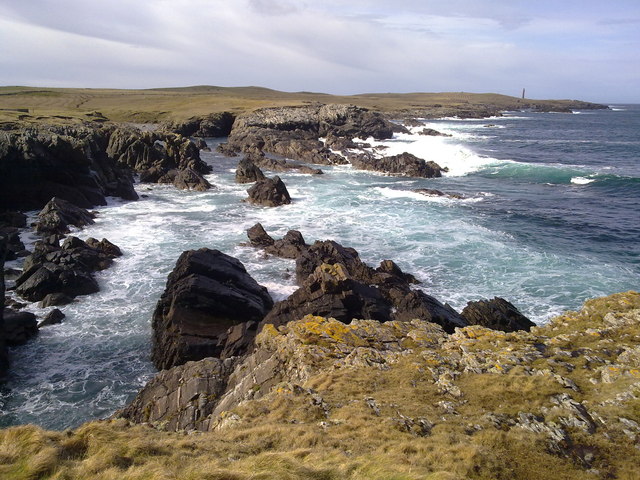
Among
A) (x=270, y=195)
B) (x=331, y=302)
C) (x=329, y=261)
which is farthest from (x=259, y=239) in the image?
(x=331, y=302)

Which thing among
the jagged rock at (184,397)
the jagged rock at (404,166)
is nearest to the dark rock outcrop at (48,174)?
the jagged rock at (184,397)

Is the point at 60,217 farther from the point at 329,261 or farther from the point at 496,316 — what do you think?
the point at 496,316

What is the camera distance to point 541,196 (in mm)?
44750

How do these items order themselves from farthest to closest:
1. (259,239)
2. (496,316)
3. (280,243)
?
(259,239), (280,243), (496,316)

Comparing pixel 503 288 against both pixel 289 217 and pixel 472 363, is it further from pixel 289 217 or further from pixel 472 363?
pixel 289 217

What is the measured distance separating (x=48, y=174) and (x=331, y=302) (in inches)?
1320

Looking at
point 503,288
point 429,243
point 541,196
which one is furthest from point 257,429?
point 541,196

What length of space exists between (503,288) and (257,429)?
1890 centimetres

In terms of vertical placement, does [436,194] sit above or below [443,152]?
below

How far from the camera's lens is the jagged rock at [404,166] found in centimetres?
5666

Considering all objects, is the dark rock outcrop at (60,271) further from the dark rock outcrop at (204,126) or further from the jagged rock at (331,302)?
the dark rock outcrop at (204,126)

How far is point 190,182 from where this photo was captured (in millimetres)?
47812

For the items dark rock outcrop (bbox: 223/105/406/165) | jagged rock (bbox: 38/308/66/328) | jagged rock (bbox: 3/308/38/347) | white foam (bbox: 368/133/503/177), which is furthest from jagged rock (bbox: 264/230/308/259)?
dark rock outcrop (bbox: 223/105/406/165)

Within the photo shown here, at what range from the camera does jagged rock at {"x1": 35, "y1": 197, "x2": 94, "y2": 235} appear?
1205 inches
